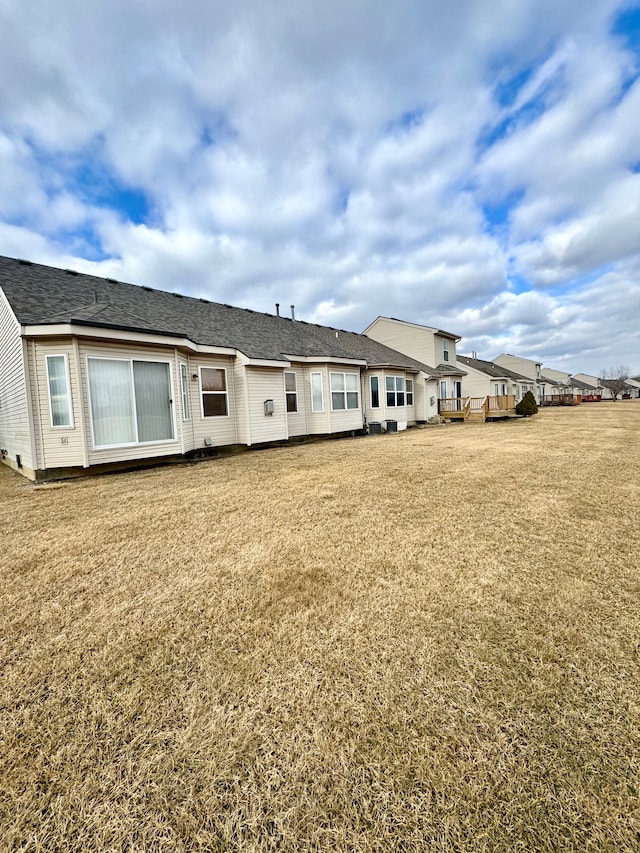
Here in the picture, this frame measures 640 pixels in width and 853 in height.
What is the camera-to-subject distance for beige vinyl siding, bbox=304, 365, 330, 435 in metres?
14.2

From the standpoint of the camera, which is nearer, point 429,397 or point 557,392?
point 429,397

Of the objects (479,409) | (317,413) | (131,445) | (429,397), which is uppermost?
(429,397)

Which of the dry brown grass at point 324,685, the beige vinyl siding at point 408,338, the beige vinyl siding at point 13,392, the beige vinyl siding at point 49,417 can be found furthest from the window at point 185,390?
the beige vinyl siding at point 408,338

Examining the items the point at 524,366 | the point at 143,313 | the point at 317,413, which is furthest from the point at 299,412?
the point at 524,366

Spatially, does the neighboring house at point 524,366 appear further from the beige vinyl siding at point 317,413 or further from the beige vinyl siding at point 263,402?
the beige vinyl siding at point 263,402

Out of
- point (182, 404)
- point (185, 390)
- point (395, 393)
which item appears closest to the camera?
point (182, 404)

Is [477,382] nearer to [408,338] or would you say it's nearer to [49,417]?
[408,338]

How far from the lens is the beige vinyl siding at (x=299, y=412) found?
539 inches

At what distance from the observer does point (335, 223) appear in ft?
66.2

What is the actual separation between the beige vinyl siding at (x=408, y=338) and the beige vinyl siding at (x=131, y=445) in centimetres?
1896

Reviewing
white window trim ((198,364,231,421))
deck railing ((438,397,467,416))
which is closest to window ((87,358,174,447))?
white window trim ((198,364,231,421))

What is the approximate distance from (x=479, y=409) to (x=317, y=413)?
41.2 feet

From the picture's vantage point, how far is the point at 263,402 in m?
11.9

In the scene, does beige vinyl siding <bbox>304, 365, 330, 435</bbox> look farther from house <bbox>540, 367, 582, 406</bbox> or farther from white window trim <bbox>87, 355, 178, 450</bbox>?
house <bbox>540, 367, 582, 406</bbox>
